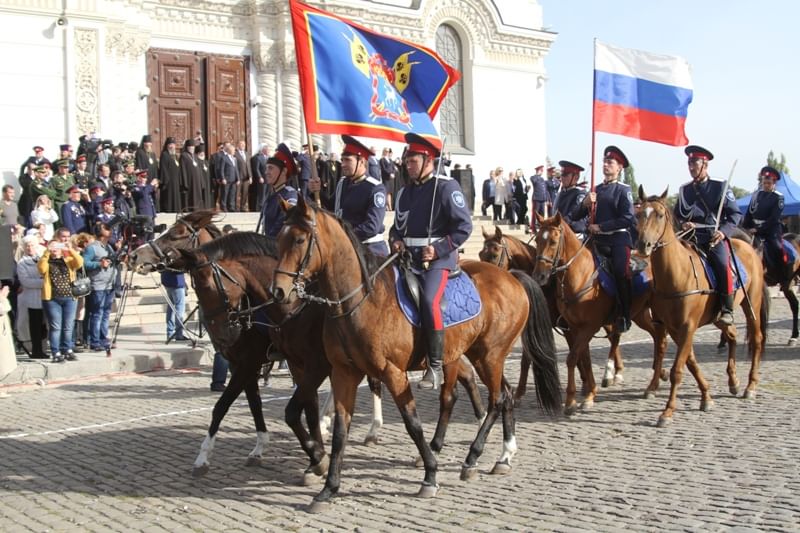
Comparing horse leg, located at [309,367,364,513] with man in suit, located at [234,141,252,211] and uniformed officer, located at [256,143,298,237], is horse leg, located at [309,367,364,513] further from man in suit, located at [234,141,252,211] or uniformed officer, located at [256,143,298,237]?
man in suit, located at [234,141,252,211]

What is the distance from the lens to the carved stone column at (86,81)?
904 inches

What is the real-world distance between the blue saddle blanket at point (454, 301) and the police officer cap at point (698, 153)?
4.62m

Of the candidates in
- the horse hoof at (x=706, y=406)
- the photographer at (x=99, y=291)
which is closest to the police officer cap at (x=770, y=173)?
the horse hoof at (x=706, y=406)

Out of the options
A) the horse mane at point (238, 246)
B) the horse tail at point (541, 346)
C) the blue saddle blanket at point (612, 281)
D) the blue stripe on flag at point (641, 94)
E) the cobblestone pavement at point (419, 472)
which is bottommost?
the cobblestone pavement at point (419, 472)

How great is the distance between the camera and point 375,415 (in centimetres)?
902

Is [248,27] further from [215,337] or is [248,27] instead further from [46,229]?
[215,337]

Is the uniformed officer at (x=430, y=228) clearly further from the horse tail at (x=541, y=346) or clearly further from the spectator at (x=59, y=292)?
the spectator at (x=59, y=292)

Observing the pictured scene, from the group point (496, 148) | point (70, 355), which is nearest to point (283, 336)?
point (70, 355)

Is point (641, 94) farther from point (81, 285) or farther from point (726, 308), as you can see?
point (81, 285)

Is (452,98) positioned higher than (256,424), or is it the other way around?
(452,98)

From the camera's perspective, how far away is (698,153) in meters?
11.1

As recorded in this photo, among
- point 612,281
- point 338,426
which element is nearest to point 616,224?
point 612,281

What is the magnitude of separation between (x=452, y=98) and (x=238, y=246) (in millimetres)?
26378

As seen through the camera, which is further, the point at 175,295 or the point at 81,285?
the point at 175,295
